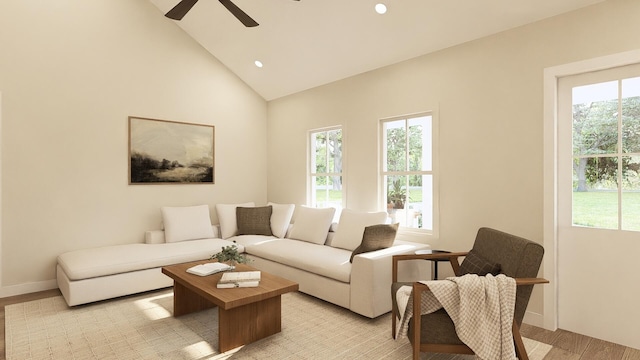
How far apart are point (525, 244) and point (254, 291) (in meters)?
1.91

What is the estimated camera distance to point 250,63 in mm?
5227

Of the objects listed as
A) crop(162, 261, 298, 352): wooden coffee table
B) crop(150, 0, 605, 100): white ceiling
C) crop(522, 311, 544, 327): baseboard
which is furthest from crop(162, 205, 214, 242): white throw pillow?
crop(522, 311, 544, 327): baseboard

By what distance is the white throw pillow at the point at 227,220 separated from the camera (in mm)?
5148

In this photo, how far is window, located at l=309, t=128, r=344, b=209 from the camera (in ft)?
16.5

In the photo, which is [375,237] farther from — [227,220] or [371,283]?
[227,220]

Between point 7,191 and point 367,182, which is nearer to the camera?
point 7,191

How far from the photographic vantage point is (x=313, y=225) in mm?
4562

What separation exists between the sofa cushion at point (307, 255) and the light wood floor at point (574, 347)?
64.1 inches

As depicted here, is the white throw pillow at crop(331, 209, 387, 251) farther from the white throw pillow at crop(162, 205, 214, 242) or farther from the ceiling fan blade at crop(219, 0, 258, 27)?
the ceiling fan blade at crop(219, 0, 258, 27)

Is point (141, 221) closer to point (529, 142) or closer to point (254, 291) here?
point (254, 291)

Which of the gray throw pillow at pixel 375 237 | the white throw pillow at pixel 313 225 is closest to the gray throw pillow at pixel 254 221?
the white throw pillow at pixel 313 225

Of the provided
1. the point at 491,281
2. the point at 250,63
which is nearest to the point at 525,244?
the point at 491,281

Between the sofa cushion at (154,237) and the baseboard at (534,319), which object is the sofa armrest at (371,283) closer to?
the baseboard at (534,319)

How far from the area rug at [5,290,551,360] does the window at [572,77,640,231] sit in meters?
1.17
